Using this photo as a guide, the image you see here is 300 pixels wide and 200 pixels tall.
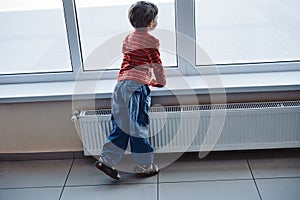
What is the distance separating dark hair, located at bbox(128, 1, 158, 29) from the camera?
7.63 ft

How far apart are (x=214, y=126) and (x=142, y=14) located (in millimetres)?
802

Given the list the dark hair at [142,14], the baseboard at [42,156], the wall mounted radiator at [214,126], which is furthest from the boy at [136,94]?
the baseboard at [42,156]

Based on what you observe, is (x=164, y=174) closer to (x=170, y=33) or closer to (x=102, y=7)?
(x=170, y=33)

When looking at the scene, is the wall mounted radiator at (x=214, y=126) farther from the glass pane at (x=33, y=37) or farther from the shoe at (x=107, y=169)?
the glass pane at (x=33, y=37)

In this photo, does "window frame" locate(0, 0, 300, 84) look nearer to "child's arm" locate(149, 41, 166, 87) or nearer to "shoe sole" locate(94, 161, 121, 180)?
"child's arm" locate(149, 41, 166, 87)

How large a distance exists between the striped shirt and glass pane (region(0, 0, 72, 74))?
545 mm

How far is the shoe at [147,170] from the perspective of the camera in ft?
8.68

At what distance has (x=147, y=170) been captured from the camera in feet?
8.68

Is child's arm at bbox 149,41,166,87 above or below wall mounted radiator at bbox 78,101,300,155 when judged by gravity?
above

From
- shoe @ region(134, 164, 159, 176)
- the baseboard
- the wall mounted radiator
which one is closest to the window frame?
the wall mounted radiator

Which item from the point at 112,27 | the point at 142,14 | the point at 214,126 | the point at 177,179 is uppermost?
the point at 142,14

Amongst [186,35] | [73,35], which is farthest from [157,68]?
[73,35]

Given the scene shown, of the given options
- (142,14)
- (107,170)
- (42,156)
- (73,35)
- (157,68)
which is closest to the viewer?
(142,14)

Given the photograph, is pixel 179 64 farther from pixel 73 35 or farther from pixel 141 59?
pixel 73 35
